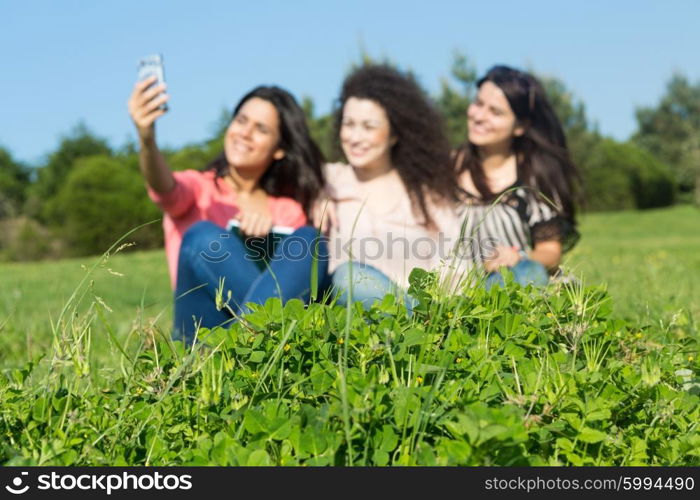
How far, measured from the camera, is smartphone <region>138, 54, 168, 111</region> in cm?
355

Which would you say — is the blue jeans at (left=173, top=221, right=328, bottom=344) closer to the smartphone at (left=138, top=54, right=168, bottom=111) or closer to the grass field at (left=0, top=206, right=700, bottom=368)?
the grass field at (left=0, top=206, right=700, bottom=368)

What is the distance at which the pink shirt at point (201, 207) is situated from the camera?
152 inches

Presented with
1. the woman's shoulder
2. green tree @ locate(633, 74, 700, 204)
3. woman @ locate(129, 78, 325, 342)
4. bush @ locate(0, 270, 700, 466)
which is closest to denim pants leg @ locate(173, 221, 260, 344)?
woman @ locate(129, 78, 325, 342)

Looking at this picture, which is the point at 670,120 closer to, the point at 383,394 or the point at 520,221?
the point at 520,221

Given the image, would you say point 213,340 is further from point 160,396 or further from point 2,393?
point 2,393

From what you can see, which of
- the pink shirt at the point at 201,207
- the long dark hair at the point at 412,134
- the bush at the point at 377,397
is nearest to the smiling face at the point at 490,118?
the long dark hair at the point at 412,134

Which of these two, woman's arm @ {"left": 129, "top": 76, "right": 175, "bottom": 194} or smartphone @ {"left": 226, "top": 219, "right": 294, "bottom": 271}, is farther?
smartphone @ {"left": 226, "top": 219, "right": 294, "bottom": 271}

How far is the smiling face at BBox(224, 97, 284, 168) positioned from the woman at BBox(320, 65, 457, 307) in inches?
15.6

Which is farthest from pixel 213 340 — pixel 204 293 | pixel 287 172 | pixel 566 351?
pixel 287 172

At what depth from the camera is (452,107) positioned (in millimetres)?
26359

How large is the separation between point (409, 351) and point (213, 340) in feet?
1.59

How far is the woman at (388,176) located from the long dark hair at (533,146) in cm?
26

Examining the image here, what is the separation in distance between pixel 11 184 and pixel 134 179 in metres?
12.3

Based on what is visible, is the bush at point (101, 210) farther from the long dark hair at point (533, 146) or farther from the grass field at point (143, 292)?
the long dark hair at point (533, 146)
